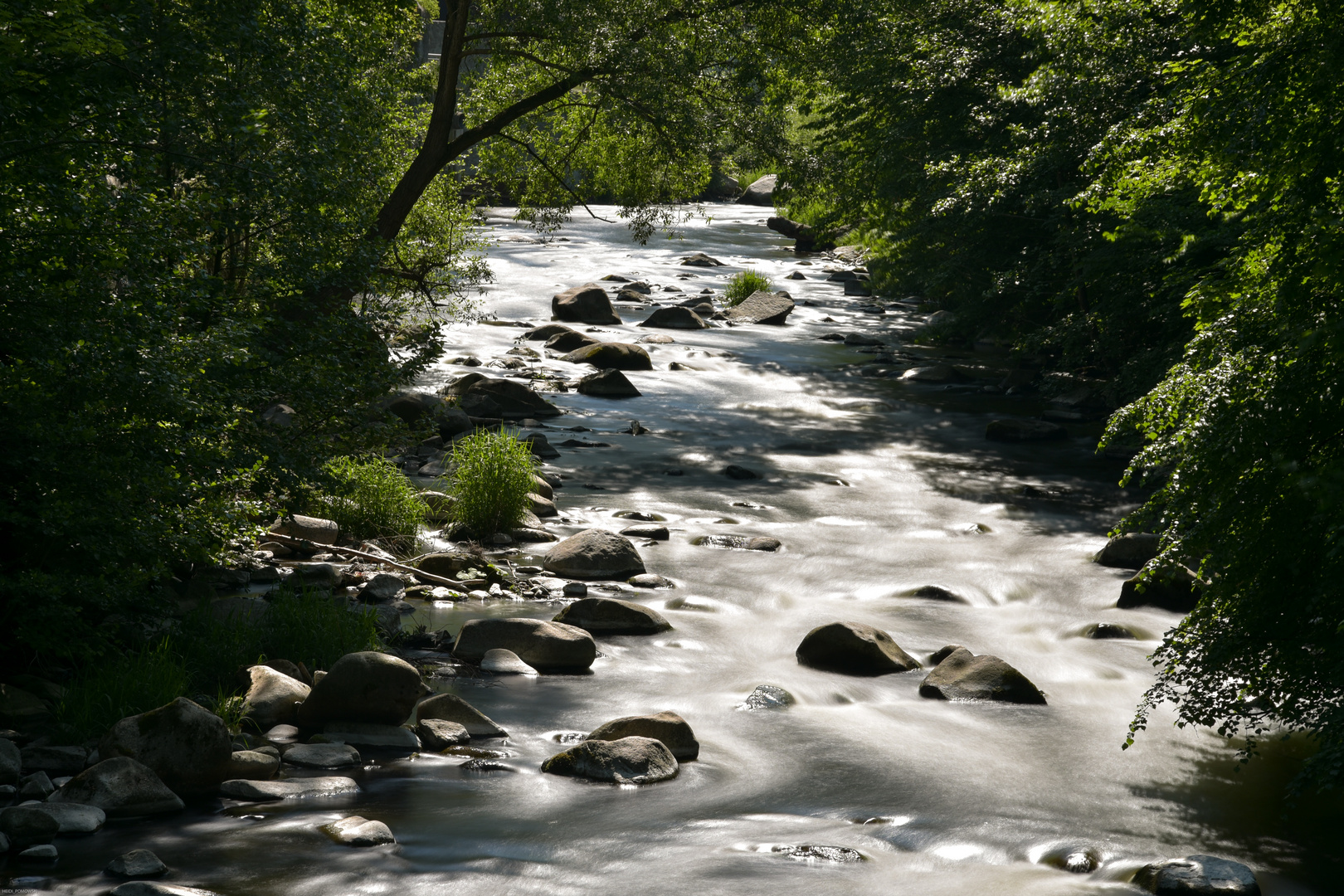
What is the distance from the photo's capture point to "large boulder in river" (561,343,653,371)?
2667 cm

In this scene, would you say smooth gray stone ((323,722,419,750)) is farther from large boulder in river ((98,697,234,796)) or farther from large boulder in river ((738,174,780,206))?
large boulder in river ((738,174,780,206))

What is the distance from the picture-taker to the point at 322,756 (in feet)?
25.5

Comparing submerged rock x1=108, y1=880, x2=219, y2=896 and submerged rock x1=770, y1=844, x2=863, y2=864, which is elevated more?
submerged rock x1=108, y1=880, x2=219, y2=896

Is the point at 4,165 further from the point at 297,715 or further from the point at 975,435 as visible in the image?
the point at 975,435

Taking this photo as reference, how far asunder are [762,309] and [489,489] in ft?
68.6

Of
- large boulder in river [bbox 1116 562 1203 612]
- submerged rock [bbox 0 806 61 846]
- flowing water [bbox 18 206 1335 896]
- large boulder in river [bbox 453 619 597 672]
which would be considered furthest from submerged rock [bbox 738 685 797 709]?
submerged rock [bbox 0 806 61 846]

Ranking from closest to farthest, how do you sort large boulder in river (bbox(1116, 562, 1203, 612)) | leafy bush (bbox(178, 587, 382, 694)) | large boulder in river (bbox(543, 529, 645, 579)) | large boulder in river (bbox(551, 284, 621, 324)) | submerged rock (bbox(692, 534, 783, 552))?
leafy bush (bbox(178, 587, 382, 694)), large boulder in river (bbox(1116, 562, 1203, 612)), large boulder in river (bbox(543, 529, 645, 579)), submerged rock (bbox(692, 534, 783, 552)), large boulder in river (bbox(551, 284, 621, 324))

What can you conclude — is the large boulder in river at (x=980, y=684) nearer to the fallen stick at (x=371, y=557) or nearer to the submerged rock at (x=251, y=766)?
the fallen stick at (x=371, y=557)

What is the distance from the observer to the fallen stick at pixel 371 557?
12.0 m

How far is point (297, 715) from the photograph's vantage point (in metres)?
8.42

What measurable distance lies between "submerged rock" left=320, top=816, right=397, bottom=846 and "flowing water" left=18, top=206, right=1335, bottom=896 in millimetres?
98

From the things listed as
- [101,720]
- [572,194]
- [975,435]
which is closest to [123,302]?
[101,720]

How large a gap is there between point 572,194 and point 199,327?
44.2 ft

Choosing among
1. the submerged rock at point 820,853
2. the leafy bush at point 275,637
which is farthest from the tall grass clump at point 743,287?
the submerged rock at point 820,853
